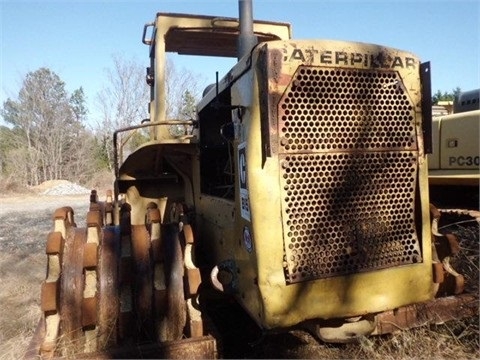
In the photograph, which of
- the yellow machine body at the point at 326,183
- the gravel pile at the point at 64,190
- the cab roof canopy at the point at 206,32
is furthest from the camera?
the gravel pile at the point at 64,190

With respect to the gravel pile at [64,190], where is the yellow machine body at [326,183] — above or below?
above

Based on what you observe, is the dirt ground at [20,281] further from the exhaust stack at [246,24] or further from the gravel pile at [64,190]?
the gravel pile at [64,190]

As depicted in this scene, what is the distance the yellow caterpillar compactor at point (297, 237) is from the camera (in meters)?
2.12

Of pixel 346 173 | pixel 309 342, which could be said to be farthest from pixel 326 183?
pixel 309 342

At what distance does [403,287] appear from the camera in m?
2.31

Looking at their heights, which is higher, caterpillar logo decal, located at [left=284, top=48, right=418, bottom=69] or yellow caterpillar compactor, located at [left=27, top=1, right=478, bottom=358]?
caterpillar logo decal, located at [left=284, top=48, right=418, bottom=69]

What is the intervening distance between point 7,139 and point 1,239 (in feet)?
108

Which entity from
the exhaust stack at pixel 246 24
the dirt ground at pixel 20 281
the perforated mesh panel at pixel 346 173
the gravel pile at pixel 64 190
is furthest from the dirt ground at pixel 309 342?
the gravel pile at pixel 64 190

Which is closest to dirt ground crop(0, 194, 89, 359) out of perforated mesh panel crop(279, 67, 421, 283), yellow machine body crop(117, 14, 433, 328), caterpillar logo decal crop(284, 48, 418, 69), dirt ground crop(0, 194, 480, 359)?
dirt ground crop(0, 194, 480, 359)

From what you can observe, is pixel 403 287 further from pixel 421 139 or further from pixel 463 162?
pixel 463 162

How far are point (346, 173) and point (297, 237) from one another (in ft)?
1.43

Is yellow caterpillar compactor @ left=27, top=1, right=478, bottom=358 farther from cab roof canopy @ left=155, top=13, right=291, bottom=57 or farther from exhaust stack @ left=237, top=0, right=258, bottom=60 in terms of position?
cab roof canopy @ left=155, top=13, right=291, bottom=57

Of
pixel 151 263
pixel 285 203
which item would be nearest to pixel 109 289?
pixel 151 263

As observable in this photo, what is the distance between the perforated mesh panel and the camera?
216 cm
